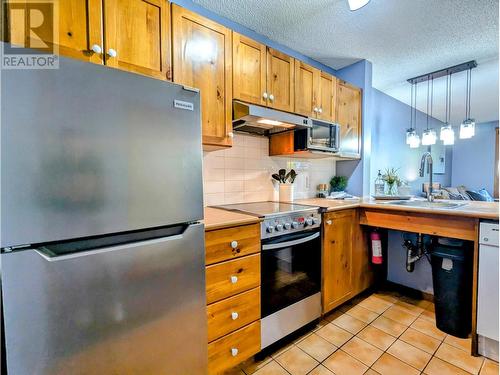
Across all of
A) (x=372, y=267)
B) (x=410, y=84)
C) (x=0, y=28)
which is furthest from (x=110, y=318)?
(x=410, y=84)

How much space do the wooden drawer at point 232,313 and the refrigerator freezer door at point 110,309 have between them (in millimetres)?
106

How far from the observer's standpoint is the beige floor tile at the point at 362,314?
1886mm

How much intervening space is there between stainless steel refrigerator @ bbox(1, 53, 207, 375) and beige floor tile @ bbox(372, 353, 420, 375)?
1128mm

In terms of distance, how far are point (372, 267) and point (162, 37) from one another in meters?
2.55

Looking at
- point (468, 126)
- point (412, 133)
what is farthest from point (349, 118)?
point (468, 126)

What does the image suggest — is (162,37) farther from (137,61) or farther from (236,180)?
(236,180)

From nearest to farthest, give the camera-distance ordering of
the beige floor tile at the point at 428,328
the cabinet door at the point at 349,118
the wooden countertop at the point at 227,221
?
the wooden countertop at the point at 227,221 → the beige floor tile at the point at 428,328 → the cabinet door at the point at 349,118

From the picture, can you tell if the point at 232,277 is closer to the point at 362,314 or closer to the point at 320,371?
the point at 320,371

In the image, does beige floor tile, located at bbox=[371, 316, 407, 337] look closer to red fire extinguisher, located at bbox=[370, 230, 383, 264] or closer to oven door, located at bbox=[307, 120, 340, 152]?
red fire extinguisher, located at bbox=[370, 230, 383, 264]

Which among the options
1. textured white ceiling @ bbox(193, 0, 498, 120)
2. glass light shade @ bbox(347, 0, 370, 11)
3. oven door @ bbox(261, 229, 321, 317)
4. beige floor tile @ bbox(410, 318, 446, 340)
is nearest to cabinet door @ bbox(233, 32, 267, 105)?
textured white ceiling @ bbox(193, 0, 498, 120)

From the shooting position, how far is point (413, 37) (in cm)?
214

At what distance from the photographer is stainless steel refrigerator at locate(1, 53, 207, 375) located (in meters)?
0.69
